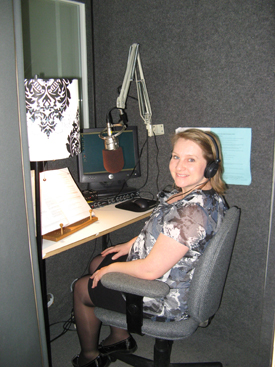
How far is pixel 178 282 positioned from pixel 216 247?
206 millimetres

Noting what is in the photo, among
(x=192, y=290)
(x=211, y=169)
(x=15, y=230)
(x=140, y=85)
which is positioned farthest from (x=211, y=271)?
(x=140, y=85)

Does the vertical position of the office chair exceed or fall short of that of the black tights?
it exceeds it

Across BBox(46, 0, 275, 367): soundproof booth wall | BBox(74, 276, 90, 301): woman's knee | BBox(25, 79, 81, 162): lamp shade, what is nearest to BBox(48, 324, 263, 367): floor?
BBox(46, 0, 275, 367): soundproof booth wall

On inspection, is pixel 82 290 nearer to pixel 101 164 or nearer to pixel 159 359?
pixel 159 359

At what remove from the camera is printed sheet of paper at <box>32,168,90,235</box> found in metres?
1.13

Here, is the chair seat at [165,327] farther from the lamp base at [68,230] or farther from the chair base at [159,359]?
the lamp base at [68,230]

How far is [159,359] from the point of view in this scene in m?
1.08

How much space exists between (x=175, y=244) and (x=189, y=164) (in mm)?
315

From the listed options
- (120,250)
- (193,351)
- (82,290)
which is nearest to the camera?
(82,290)

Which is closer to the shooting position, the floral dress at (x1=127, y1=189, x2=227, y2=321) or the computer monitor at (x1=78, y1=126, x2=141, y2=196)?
the floral dress at (x1=127, y1=189, x2=227, y2=321)

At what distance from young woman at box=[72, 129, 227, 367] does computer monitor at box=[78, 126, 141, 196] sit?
0.48 meters

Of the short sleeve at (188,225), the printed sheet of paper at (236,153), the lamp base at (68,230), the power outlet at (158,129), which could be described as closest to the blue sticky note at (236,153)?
the printed sheet of paper at (236,153)

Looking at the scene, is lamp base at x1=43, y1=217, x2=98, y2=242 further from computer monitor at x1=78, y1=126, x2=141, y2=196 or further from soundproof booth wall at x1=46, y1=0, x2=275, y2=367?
soundproof booth wall at x1=46, y1=0, x2=275, y2=367

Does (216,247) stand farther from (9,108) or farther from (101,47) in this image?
(101,47)
